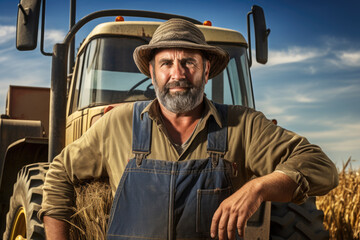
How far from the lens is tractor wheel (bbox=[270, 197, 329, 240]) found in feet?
12.6

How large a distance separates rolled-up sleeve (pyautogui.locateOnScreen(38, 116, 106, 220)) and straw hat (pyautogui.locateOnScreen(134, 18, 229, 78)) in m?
0.54

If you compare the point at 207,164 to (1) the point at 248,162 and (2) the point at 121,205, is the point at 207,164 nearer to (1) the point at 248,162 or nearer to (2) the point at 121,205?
(1) the point at 248,162

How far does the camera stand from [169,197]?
8.70 feet

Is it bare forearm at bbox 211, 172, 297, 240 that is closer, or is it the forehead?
bare forearm at bbox 211, 172, 297, 240

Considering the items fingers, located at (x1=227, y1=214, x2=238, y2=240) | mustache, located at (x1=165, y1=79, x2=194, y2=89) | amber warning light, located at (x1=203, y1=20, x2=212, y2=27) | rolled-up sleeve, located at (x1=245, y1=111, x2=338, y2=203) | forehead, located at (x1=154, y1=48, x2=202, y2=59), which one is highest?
amber warning light, located at (x1=203, y1=20, x2=212, y2=27)

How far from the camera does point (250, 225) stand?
3424 mm

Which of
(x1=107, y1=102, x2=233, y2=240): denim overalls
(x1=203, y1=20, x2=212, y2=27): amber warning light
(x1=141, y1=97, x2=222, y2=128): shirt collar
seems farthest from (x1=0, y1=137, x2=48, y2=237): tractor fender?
(x1=107, y1=102, x2=233, y2=240): denim overalls

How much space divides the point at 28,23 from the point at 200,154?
2.43 metres

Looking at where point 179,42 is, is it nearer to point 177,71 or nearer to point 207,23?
point 177,71

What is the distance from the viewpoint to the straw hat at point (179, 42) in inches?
118

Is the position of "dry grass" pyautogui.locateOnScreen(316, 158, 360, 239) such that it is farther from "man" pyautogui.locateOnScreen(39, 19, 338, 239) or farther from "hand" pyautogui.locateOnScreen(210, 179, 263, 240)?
"hand" pyautogui.locateOnScreen(210, 179, 263, 240)

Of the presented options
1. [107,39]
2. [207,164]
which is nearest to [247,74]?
[107,39]

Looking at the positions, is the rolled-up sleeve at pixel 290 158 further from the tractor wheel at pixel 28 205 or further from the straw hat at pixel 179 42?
the tractor wheel at pixel 28 205

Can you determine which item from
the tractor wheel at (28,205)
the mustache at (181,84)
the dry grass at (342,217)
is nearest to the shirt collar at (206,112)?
the mustache at (181,84)
